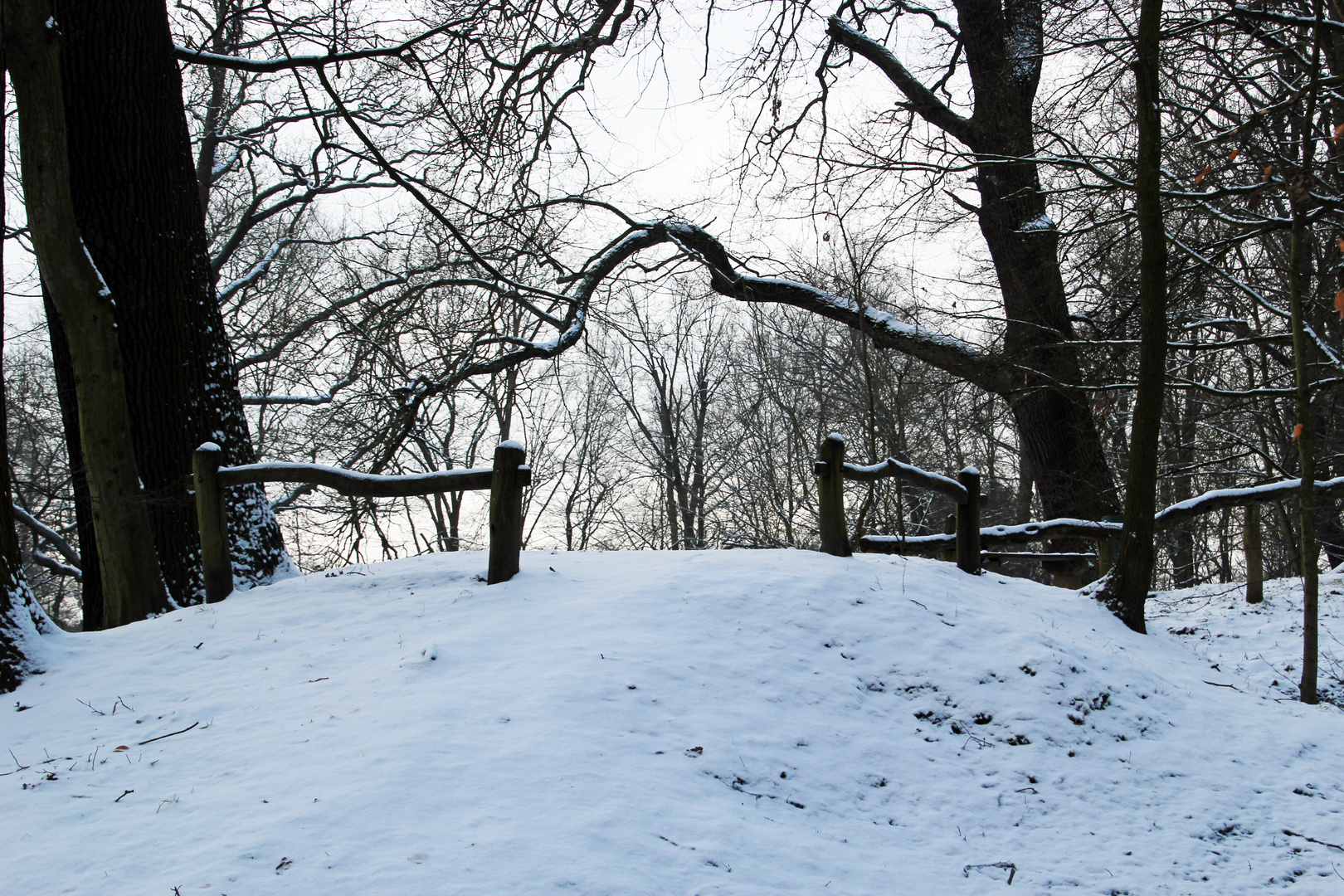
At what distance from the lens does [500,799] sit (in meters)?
3.19

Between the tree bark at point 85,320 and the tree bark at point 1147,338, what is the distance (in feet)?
24.6

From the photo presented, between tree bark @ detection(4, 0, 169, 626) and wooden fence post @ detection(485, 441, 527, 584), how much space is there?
2.50 meters

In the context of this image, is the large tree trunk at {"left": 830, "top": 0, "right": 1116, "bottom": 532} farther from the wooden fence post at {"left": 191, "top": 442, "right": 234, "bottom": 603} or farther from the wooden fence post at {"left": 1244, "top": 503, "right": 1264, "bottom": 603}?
the wooden fence post at {"left": 191, "top": 442, "right": 234, "bottom": 603}

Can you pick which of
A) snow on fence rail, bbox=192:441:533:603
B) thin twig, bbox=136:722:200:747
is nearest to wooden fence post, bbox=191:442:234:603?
snow on fence rail, bbox=192:441:533:603

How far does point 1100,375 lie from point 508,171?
6549mm

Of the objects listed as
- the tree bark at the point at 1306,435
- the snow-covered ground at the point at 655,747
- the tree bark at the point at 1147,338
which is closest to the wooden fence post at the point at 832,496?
the snow-covered ground at the point at 655,747

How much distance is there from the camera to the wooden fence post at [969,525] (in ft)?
23.4

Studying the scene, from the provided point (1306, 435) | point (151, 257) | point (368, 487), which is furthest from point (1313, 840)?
point (151, 257)

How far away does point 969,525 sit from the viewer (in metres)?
7.20

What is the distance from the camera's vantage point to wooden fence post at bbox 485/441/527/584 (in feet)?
18.9

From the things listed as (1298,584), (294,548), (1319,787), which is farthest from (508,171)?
(294,548)

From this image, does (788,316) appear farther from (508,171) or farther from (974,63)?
(508,171)

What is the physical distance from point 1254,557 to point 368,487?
28.5 ft

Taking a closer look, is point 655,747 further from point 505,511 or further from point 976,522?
point 976,522
